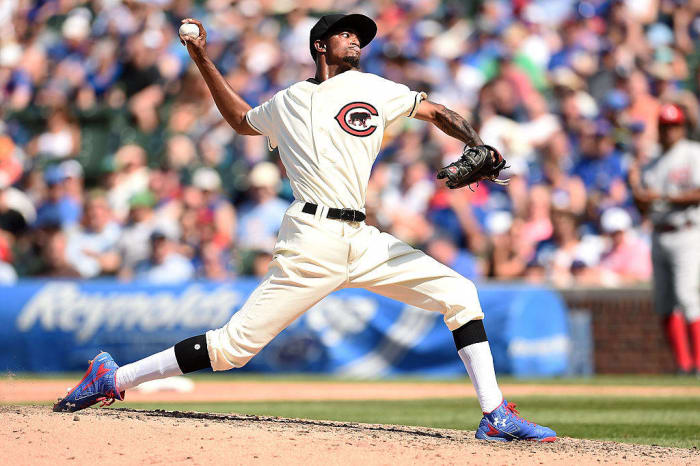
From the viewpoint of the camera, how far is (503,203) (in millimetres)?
13609

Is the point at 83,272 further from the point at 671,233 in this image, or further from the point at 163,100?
the point at 671,233

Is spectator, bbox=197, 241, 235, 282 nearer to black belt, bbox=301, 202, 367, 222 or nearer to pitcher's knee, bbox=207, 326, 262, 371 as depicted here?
pitcher's knee, bbox=207, 326, 262, 371

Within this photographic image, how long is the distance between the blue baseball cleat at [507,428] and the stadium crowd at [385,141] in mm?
6373

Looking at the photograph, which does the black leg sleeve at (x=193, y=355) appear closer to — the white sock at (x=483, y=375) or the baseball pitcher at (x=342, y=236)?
the baseball pitcher at (x=342, y=236)

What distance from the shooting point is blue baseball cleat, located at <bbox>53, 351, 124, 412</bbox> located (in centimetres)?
584

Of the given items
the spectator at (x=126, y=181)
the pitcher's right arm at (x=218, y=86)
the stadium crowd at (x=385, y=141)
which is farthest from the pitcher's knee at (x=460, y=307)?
the spectator at (x=126, y=181)

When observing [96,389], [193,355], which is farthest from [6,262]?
[193,355]

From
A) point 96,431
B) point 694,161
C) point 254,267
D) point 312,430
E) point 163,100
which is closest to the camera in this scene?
point 96,431

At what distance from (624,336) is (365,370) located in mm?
2783

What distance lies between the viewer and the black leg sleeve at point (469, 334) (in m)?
5.60

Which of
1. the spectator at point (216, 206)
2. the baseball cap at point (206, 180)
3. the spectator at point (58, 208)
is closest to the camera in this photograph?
the spectator at point (216, 206)

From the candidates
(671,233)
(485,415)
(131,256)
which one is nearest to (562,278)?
(671,233)

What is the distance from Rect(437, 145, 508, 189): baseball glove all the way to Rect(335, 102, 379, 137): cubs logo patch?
44cm

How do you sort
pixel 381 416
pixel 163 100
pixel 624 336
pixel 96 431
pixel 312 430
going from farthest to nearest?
pixel 163 100 → pixel 624 336 → pixel 381 416 → pixel 312 430 → pixel 96 431
